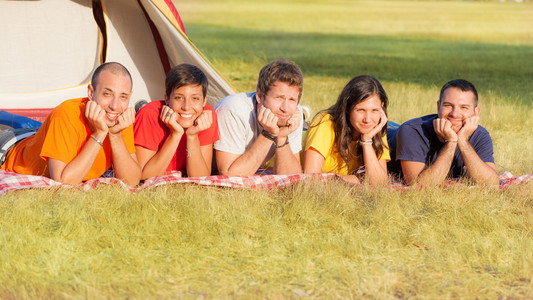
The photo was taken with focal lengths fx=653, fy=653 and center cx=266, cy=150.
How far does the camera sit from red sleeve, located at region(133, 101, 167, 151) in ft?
15.5

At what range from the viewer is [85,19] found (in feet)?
24.9

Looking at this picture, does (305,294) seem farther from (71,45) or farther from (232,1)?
(232,1)

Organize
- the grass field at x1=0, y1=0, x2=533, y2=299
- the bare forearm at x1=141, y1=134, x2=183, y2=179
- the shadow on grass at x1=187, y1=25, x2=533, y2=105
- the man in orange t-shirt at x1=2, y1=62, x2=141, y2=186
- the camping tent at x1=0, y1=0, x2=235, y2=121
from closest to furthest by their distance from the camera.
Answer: the grass field at x1=0, y1=0, x2=533, y2=299
the man in orange t-shirt at x1=2, y1=62, x2=141, y2=186
the bare forearm at x1=141, y1=134, x2=183, y2=179
the camping tent at x1=0, y1=0, x2=235, y2=121
the shadow on grass at x1=187, y1=25, x2=533, y2=105

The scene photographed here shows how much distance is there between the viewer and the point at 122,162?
14.4ft

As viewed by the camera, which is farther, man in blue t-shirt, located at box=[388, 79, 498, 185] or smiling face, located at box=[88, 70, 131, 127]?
man in blue t-shirt, located at box=[388, 79, 498, 185]

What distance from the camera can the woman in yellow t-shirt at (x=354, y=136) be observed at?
4.78 meters

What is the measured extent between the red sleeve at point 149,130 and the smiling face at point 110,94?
38 centimetres

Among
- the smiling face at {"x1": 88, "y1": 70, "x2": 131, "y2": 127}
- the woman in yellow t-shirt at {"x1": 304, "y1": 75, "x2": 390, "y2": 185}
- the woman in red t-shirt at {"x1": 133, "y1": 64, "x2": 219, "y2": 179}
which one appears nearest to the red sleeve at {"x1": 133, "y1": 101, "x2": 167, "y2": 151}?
the woman in red t-shirt at {"x1": 133, "y1": 64, "x2": 219, "y2": 179}

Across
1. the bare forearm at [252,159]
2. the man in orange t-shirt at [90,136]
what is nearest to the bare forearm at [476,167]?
the bare forearm at [252,159]

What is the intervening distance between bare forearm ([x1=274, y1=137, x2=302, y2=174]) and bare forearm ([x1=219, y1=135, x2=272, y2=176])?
104 mm

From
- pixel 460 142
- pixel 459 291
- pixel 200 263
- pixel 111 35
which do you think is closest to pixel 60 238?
pixel 200 263

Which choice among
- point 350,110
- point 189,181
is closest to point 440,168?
point 350,110

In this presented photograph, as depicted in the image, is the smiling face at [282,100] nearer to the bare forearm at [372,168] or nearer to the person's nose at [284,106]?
the person's nose at [284,106]

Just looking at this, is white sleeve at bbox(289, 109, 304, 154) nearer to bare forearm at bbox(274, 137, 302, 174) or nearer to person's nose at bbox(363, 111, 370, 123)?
bare forearm at bbox(274, 137, 302, 174)
